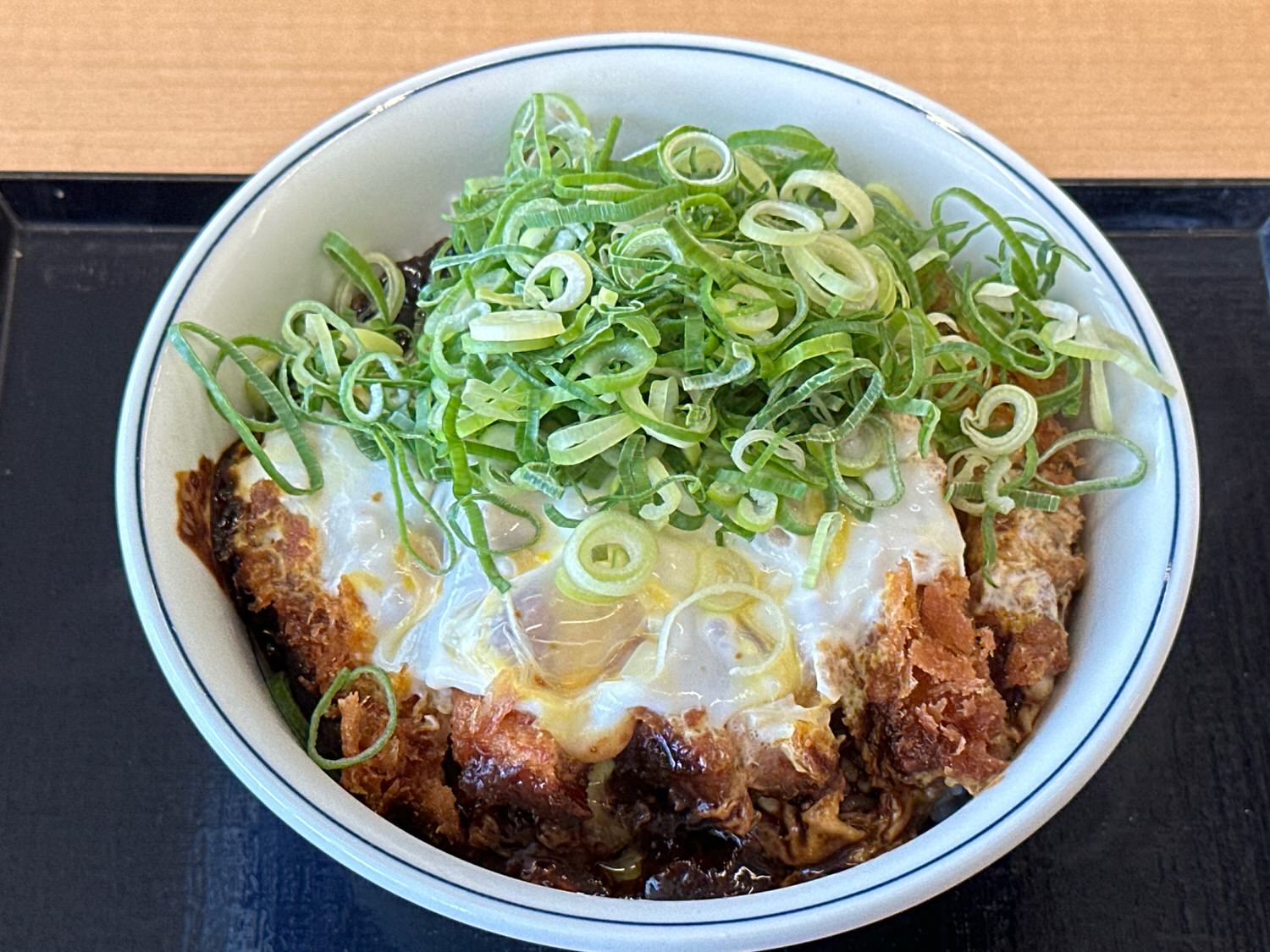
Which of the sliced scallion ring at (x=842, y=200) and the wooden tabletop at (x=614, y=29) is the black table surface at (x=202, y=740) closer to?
the wooden tabletop at (x=614, y=29)

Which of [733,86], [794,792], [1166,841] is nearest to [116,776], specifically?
[794,792]

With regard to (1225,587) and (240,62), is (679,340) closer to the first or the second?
(1225,587)

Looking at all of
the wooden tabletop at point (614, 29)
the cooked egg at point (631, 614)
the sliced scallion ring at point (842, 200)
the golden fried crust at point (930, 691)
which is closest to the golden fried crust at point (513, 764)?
the cooked egg at point (631, 614)

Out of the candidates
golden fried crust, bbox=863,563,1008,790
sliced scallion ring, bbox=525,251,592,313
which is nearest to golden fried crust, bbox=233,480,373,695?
sliced scallion ring, bbox=525,251,592,313

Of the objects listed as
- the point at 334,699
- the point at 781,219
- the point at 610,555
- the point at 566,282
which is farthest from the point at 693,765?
the point at 781,219

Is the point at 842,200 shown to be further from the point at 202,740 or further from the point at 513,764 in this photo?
the point at 202,740
